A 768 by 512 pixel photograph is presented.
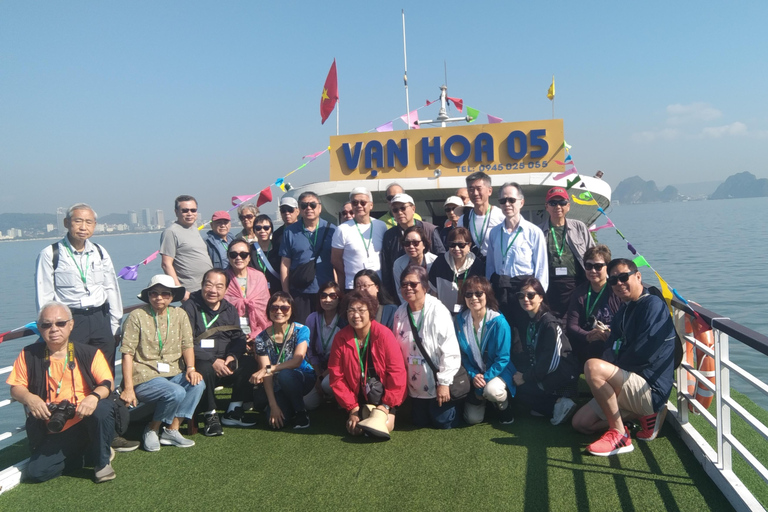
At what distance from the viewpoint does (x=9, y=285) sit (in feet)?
102

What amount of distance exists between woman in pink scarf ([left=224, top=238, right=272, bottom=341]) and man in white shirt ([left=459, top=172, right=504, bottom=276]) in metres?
1.97

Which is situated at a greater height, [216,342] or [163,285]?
[163,285]

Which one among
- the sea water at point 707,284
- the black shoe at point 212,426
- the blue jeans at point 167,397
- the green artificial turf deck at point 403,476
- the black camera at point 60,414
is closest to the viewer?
the green artificial turf deck at point 403,476

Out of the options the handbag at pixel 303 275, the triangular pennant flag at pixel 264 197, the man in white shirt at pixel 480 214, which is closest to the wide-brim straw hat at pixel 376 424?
the handbag at pixel 303 275

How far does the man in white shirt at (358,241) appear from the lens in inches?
182

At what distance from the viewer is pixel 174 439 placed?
12.7 ft

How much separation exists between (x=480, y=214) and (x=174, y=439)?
10.3 feet

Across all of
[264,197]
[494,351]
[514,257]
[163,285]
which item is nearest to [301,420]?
[163,285]

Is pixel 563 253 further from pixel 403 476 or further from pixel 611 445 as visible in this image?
pixel 403 476

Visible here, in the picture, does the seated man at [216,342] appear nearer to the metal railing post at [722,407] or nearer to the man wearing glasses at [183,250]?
the man wearing glasses at [183,250]

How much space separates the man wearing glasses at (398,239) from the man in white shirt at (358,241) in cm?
7

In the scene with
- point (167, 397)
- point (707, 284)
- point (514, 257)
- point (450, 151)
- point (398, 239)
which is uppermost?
point (450, 151)

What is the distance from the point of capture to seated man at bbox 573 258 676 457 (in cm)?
338

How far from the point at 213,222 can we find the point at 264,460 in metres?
2.76
